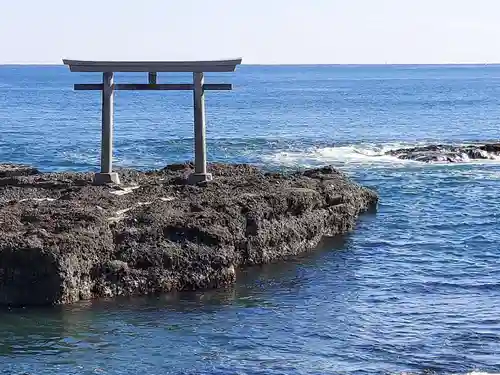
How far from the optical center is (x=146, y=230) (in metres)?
21.5

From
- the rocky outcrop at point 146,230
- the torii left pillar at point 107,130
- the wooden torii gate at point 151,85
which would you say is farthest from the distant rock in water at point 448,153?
the torii left pillar at point 107,130

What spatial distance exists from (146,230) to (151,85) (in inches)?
230

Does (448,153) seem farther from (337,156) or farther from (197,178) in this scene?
(197,178)

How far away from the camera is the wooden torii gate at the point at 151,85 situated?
25.8 m

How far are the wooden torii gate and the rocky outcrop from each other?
0.61m

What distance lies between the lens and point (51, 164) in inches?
1741

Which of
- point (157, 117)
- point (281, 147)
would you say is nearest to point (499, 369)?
point (281, 147)

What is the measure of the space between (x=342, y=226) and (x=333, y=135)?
3310cm

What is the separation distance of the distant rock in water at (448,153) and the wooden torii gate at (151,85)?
19836 mm

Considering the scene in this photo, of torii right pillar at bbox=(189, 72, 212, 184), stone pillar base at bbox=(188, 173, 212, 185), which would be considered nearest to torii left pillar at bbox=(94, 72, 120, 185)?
stone pillar base at bbox=(188, 173, 212, 185)

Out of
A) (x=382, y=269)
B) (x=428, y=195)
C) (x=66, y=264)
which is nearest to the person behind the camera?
(x=66, y=264)

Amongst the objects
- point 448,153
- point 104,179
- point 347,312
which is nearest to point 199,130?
point 104,179

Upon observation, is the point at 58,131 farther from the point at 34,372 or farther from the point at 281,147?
the point at 34,372

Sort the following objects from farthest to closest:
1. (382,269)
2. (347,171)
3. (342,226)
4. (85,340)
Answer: (347,171), (342,226), (382,269), (85,340)
